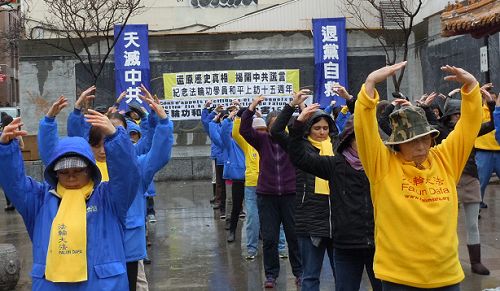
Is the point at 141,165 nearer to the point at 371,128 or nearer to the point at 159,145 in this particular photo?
the point at 159,145

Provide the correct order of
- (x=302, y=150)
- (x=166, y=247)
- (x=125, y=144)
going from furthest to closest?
(x=166, y=247) < (x=302, y=150) < (x=125, y=144)

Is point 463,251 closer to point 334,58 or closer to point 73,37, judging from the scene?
point 334,58

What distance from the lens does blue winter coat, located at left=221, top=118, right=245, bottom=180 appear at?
9.54 meters

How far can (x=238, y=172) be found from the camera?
9.53 m

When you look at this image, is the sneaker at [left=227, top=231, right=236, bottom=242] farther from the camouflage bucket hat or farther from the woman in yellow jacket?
the camouflage bucket hat

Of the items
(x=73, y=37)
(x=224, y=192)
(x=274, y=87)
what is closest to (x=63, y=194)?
(x=224, y=192)

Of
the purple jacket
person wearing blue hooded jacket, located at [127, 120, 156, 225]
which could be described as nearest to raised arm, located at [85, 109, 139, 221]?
person wearing blue hooded jacket, located at [127, 120, 156, 225]

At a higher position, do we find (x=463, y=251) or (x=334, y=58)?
(x=334, y=58)

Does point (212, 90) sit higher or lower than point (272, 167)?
higher

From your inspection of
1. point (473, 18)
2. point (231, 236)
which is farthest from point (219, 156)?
point (473, 18)

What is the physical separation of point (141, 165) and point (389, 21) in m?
15.6

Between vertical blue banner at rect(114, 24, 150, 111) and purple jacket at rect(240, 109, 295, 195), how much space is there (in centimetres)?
1055

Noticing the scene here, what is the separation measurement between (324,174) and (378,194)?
104 centimetres

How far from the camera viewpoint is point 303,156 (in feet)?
15.2
